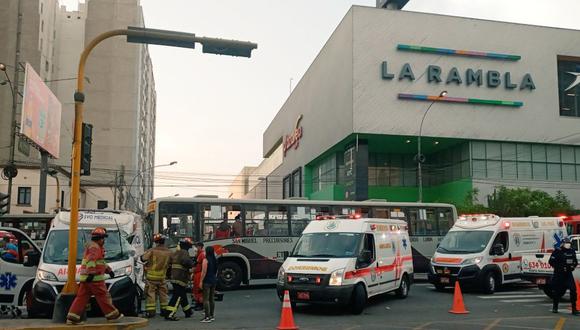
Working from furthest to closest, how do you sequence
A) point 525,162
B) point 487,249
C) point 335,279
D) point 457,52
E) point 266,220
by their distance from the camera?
1. point 525,162
2. point 457,52
3. point 266,220
4. point 487,249
5. point 335,279

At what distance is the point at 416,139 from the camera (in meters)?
45.0

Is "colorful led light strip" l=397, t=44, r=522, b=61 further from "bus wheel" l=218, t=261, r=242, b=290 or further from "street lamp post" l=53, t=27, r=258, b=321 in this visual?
"street lamp post" l=53, t=27, r=258, b=321

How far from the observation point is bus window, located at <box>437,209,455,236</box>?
24.0m

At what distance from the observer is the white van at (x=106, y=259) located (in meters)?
11.6

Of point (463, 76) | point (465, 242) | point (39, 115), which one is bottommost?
point (465, 242)

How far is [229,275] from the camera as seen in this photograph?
1928cm

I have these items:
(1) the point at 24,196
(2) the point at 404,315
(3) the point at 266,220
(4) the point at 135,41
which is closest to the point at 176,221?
(3) the point at 266,220

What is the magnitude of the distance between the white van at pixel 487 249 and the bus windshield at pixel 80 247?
1027 cm

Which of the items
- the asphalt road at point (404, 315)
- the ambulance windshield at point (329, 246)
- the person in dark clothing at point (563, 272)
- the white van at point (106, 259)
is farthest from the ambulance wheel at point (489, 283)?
the white van at point (106, 259)

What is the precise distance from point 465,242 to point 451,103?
90.0 ft

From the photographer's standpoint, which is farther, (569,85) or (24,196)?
(24,196)

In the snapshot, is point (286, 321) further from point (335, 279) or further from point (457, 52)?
point (457, 52)

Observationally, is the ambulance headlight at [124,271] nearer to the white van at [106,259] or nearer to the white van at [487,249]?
the white van at [106,259]

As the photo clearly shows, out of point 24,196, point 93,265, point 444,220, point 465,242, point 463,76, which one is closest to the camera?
point 93,265
